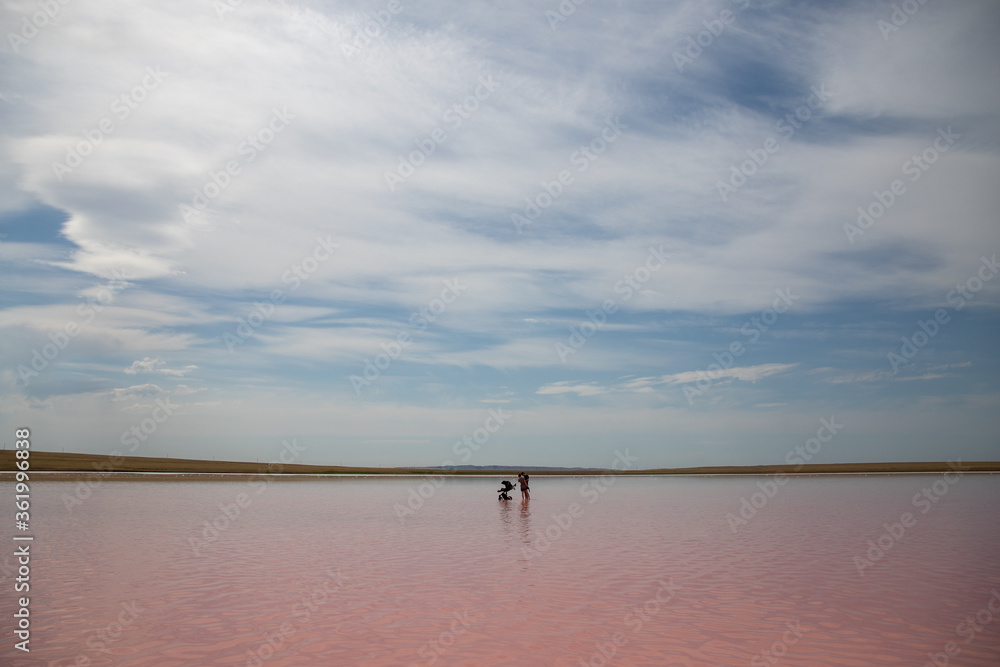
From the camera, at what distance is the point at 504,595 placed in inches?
484

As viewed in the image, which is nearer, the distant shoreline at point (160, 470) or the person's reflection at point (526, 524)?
the person's reflection at point (526, 524)

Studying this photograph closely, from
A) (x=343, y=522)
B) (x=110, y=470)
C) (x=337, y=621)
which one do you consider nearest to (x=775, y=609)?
(x=337, y=621)

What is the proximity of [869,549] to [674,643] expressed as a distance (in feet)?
39.2

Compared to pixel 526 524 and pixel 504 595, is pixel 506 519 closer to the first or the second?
pixel 526 524

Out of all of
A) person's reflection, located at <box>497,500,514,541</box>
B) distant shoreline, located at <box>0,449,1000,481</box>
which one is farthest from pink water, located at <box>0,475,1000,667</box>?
distant shoreline, located at <box>0,449,1000,481</box>

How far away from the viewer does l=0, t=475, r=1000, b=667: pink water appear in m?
8.86

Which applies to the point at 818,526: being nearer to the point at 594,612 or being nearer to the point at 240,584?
the point at 594,612

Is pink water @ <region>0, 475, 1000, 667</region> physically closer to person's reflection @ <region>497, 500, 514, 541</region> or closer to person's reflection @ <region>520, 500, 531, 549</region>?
person's reflection @ <region>520, 500, 531, 549</region>

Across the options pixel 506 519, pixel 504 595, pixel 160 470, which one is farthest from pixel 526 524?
pixel 160 470

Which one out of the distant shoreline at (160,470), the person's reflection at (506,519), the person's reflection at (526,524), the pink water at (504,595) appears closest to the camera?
the pink water at (504,595)

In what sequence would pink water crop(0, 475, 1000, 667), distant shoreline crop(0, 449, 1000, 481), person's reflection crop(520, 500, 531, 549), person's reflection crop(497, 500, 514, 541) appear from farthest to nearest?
distant shoreline crop(0, 449, 1000, 481), person's reflection crop(497, 500, 514, 541), person's reflection crop(520, 500, 531, 549), pink water crop(0, 475, 1000, 667)

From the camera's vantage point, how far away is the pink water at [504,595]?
886 centimetres

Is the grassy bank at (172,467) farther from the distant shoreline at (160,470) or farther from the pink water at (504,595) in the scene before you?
the pink water at (504,595)

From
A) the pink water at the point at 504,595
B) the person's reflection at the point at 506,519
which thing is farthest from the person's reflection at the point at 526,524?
the person's reflection at the point at 506,519
